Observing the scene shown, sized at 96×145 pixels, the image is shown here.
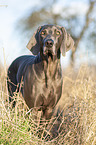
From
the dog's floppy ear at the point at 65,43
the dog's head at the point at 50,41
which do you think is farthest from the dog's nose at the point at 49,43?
the dog's floppy ear at the point at 65,43

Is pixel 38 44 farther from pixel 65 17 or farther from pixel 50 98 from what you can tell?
pixel 65 17

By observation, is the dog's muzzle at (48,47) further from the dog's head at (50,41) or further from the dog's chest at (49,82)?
the dog's chest at (49,82)

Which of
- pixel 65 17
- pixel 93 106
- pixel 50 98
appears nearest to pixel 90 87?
pixel 93 106

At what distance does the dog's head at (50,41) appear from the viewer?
2.70 metres

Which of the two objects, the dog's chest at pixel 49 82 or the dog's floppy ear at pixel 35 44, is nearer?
the dog's chest at pixel 49 82

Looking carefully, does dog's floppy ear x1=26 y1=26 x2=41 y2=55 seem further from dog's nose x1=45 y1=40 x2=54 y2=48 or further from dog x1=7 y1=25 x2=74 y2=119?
dog's nose x1=45 y1=40 x2=54 y2=48

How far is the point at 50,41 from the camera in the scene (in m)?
2.65

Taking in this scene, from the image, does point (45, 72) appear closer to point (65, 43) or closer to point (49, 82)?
point (49, 82)

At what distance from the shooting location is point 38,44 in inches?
120

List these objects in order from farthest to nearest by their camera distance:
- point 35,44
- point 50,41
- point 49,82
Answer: point 35,44 → point 49,82 → point 50,41

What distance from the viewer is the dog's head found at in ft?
8.87

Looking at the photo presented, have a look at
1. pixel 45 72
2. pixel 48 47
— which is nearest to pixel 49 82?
pixel 45 72

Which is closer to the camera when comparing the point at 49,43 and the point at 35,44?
the point at 49,43

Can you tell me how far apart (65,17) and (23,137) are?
1636 centimetres
